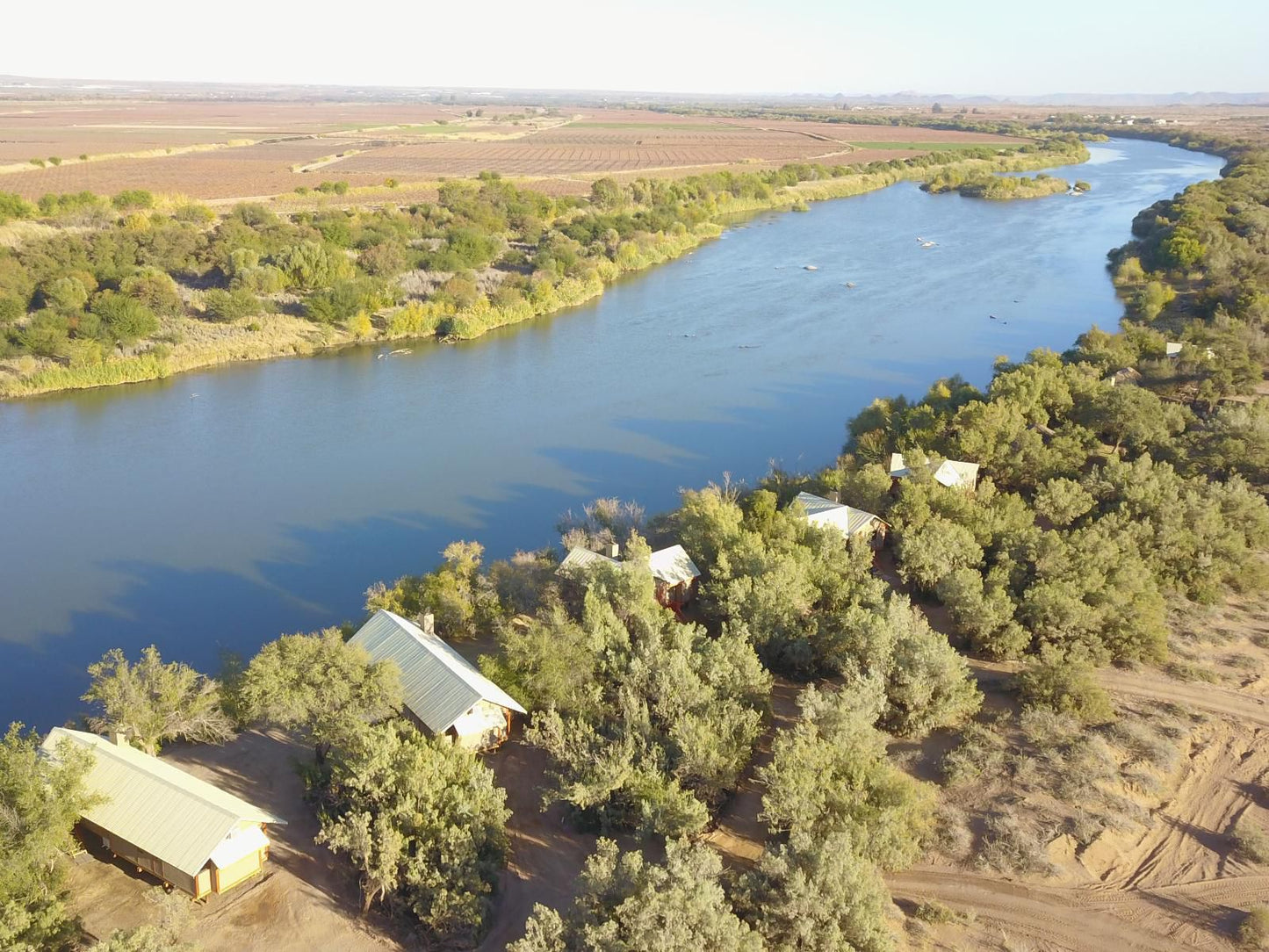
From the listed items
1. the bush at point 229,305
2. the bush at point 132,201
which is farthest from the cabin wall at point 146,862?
the bush at point 132,201

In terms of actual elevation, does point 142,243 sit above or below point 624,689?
above

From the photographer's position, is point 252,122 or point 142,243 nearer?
point 142,243

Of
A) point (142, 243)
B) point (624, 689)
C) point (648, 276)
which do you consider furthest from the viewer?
point (648, 276)

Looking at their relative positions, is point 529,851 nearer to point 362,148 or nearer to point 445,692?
point 445,692

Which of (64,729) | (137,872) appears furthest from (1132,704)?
(64,729)

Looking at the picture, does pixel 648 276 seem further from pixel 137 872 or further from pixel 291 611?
pixel 137 872

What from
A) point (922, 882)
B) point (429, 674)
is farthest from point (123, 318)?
point (922, 882)

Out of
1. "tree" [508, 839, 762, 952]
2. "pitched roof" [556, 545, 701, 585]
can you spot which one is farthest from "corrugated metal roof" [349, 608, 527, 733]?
"tree" [508, 839, 762, 952]

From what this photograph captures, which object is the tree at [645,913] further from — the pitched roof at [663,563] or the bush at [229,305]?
the bush at [229,305]
